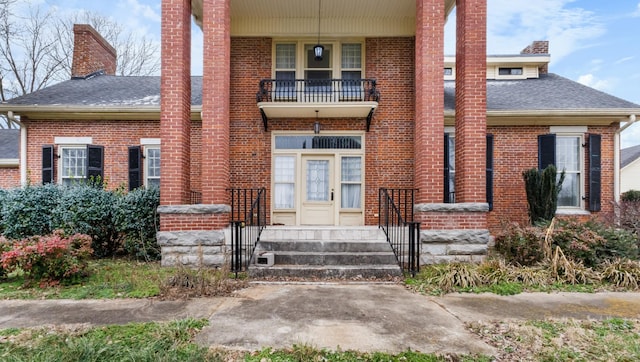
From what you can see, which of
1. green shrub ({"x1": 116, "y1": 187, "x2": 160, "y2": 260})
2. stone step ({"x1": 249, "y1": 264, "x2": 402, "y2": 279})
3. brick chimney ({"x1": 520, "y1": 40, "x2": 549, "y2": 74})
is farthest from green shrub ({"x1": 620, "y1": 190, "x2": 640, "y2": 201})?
green shrub ({"x1": 116, "y1": 187, "x2": 160, "y2": 260})

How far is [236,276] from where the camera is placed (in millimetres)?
5852

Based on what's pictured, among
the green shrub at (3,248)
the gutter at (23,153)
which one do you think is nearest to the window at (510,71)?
the green shrub at (3,248)

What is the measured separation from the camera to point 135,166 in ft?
31.3

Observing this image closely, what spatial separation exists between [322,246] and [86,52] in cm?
1176

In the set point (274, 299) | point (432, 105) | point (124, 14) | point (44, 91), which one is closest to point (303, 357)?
point (274, 299)

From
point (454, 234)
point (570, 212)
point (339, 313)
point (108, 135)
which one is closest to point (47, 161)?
point (108, 135)

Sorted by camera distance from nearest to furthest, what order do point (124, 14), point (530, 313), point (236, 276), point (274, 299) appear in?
point (530, 313), point (274, 299), point (236, 276), point (124, 14)

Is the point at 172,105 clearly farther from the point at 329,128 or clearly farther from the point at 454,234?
the point at 454,234

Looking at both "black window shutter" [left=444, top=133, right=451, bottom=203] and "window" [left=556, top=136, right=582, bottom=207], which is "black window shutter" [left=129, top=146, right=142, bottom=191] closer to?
"black window shutter" [left=444, top=133, right=451, bottom=203]

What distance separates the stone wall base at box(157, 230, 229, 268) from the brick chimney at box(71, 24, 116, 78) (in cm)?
900

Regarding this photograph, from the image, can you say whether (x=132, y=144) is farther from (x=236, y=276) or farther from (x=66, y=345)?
(x=66, y=345)

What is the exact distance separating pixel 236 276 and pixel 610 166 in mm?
10455

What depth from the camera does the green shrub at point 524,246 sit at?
6.38 metres

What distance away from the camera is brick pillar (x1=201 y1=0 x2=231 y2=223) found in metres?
6.80
